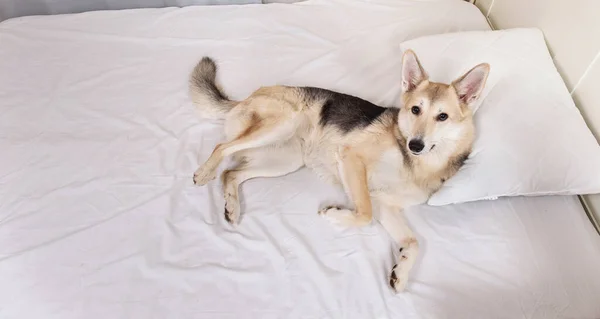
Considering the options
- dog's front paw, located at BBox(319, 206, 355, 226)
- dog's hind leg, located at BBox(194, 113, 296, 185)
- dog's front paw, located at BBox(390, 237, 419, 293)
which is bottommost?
dog's front paw, located at BBox(390, 237, 419, 293)

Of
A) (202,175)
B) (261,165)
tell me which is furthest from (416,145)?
(202,175)

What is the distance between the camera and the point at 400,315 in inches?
60.4

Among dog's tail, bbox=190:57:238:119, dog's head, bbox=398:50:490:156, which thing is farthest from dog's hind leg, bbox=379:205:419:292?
dog's tail, bbox=190:57:238:119

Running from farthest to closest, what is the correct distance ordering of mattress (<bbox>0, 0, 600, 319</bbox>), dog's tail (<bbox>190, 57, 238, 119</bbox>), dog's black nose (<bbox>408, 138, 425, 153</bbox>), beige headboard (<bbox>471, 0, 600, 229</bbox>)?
1. dog's tail (<bbox>190, 57, 238, 119</bbox>)
2. beige headboard (<bbox>471, 0, 600, 229</bbox>)
3. dog's black nose (<bbox>408, 138, 425, 153</bbox>)
4. mattress (<bbox>0, 0, 600, 319</bbox>)

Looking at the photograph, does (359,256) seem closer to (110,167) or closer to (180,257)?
(180,257)

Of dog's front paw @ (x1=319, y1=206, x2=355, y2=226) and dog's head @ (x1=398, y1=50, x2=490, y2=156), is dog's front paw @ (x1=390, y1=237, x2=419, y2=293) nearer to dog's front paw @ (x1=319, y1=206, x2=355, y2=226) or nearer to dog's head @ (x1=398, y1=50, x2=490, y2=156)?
dog's front paw @ (x1=319, y1=206, x2=355, y2=226)

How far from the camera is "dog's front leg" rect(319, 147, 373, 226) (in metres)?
1.75

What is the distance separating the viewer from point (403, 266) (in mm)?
1609

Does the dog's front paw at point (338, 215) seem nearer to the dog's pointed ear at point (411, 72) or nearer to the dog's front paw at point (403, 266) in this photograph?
the dog's front paw at point (403, 266)

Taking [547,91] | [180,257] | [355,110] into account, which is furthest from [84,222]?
[547,91]

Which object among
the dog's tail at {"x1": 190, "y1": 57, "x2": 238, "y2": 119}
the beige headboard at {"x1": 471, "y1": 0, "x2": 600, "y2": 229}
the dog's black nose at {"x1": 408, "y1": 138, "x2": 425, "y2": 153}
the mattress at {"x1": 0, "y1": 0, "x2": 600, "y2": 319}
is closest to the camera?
the mattress at {"x1": 0, "y1": 0, "x2": 600, "y2": 319}

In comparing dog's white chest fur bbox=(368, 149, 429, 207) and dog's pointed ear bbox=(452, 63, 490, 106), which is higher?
Result: dog's pointed ear bbox=(452, 63, 490, 106)

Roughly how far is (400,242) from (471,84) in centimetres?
66

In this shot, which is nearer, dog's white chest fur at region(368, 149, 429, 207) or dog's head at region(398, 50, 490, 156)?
dog's head at region(398, 50, 490, 156)
